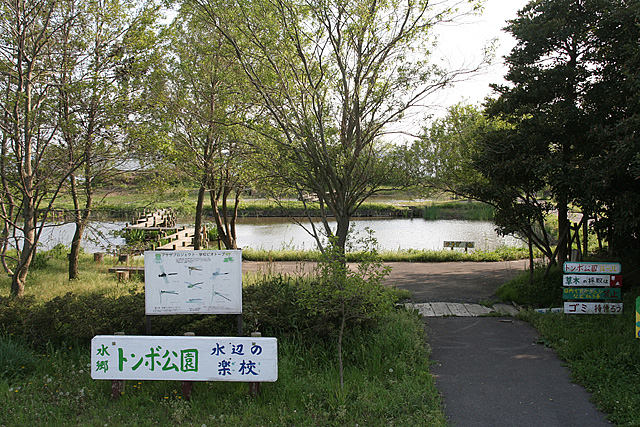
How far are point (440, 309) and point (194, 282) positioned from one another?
4880mm

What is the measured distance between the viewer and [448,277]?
11727 millimetres

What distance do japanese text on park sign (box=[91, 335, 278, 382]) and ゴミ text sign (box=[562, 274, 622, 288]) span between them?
4.56 m

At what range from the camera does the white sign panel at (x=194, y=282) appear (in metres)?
4.98

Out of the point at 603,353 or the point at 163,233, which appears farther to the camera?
the point at 163,233

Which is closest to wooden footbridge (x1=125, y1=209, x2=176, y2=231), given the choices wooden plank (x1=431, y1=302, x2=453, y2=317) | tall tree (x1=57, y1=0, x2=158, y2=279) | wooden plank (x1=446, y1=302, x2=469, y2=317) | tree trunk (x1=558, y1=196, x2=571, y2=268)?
tall tree (x1=57, y1=0, x2=158, y2=279)

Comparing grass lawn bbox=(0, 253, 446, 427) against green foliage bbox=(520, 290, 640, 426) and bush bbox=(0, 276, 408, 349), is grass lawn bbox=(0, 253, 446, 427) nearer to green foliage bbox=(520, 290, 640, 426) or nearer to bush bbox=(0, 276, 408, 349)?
bush bbox=(0, 276, 408, 349)

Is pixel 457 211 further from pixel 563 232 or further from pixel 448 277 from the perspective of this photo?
pixel 563 232

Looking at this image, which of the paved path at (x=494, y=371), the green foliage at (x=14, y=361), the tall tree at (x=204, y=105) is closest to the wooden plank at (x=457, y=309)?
the paved path at (x=494, y=371)

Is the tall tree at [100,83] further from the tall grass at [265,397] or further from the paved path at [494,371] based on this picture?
the paved path at [494,371]

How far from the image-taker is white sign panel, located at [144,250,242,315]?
4.98m

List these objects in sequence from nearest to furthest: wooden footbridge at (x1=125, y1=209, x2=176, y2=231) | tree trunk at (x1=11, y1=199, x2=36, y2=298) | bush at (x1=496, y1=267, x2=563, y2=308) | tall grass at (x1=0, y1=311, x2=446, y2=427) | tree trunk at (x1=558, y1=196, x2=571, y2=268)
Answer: tall grass at (x1=0, y1=311, x2=446, y2=427)
tree trunk at (x1=11, y1=199, x2=36, y2=298)
bush at (x1=496, y1=267, x2=563, y2=308)
tree trunk at (x1=558, y1=196, x2=571, y2=268)
wooden footbridge at (x1=125, y1=209, x2=176, y2=231)

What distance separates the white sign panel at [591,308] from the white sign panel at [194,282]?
474 centimetres

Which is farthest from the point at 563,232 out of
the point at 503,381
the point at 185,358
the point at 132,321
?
the point at 132,321

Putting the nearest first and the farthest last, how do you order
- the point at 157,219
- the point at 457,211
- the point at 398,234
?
1. the point at 157,219
2. the point at 398,234
3. the point at 457,211
